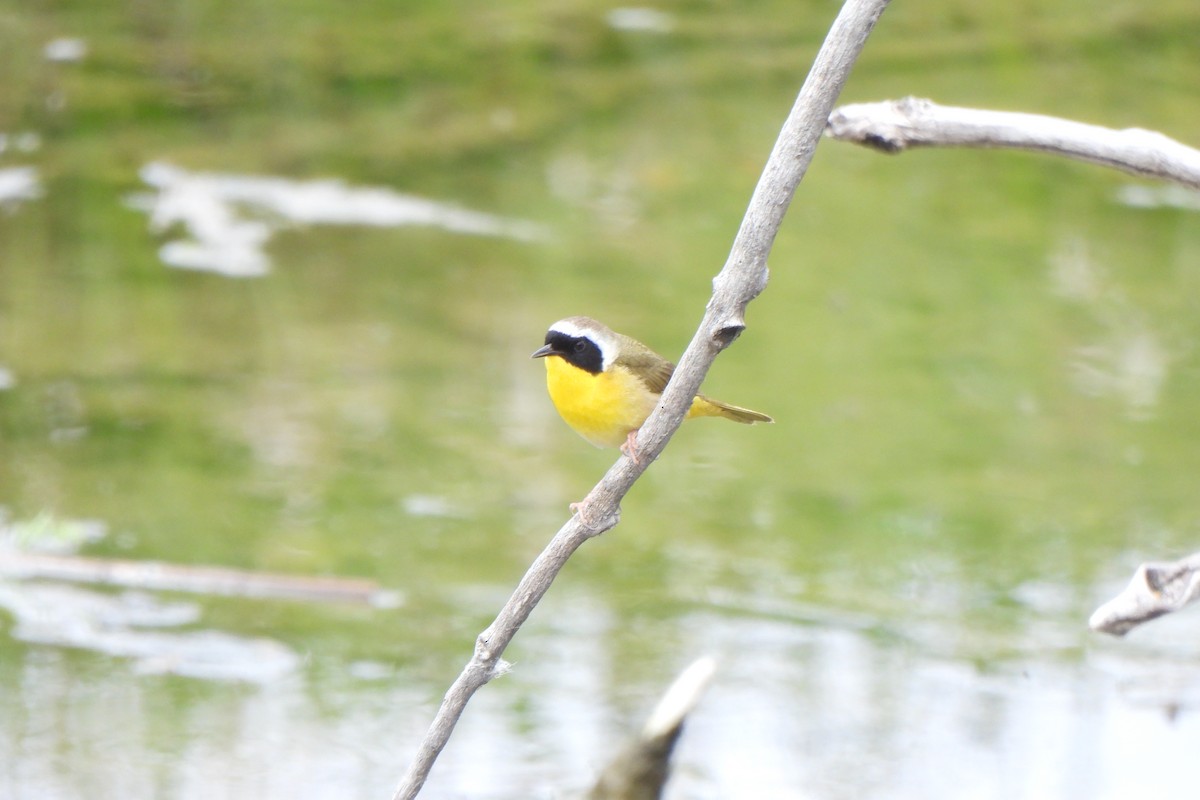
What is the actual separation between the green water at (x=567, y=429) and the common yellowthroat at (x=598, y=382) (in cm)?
176

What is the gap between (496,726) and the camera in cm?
504

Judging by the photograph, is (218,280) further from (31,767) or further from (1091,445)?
(1091,445)

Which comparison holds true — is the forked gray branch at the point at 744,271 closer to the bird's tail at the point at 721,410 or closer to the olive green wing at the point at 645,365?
the olive green wing at the point at 645,365

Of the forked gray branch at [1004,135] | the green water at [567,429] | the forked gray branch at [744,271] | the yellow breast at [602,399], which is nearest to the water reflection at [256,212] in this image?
the green water at [567,429]

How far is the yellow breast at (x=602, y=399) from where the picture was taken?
329cm

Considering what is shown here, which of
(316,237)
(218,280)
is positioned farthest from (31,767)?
(316,237)

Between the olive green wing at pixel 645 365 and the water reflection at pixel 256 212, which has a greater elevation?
the olive green wing at pixel 645 365

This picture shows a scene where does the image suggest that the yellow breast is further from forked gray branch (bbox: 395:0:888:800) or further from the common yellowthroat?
forked gray branch (bbox: 395:0:888:800)

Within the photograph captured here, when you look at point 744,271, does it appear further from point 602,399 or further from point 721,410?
point 721,410

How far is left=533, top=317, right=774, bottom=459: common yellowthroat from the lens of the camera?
329 cm

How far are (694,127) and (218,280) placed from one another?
134 inches

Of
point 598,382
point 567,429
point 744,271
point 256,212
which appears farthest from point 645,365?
point 256,212

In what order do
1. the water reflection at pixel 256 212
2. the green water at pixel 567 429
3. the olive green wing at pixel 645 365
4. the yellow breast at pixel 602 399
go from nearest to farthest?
the yellow breast at pixel 602 399 < the olive green wing at pixel 645 365 < the green water at pixel 567 429 < the water reflection at pixel 256 212

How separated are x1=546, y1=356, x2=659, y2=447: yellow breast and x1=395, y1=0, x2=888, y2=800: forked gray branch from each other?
1.01 meters
